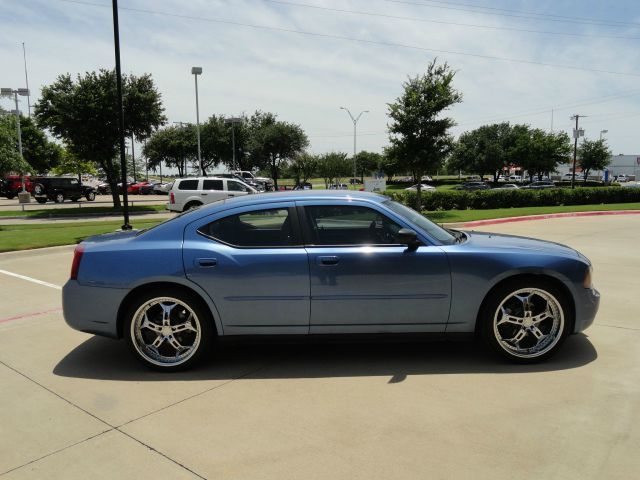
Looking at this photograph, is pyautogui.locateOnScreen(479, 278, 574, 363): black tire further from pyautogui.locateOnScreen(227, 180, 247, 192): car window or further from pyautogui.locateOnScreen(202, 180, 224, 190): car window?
pyautogui.locateOnScreen(227, 180, 247, 192): car window

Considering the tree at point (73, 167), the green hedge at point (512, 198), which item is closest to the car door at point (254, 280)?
the green hedge at point (512, 198)

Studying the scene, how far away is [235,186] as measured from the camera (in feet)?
71.6

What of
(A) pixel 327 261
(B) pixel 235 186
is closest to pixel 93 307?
(A) pixel 327 261

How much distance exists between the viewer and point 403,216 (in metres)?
4.23

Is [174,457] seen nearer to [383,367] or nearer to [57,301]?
[383,367]

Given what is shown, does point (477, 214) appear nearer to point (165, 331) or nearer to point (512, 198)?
point (512, 198)

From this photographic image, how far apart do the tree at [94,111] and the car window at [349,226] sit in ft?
81.2

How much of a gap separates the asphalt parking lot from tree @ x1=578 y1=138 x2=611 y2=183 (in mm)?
69843

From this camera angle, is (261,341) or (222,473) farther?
(261,341)

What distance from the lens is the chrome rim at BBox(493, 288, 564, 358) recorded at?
4062 mm

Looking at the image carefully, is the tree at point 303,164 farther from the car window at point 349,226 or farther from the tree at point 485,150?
the car window at point 349,226

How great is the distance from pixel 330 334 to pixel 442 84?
18765 mm

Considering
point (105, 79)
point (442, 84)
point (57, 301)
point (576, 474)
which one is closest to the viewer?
point (576, 474)

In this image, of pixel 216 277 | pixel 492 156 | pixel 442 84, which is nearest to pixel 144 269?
pixel 216 277
